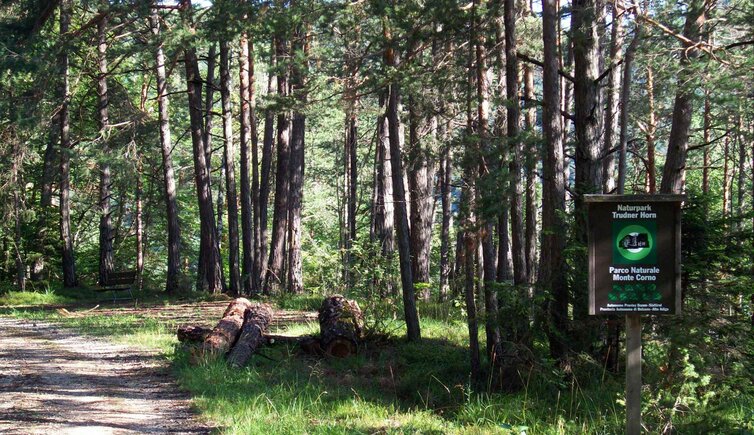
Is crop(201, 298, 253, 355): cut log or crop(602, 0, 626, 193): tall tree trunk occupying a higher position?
crop(602, 0, 626, 193): tall tree trunk

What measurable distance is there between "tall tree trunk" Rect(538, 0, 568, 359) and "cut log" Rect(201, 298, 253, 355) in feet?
16.7

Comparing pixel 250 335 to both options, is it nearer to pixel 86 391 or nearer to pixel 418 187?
pixel 86 391

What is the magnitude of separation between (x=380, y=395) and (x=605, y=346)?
3.04 meters

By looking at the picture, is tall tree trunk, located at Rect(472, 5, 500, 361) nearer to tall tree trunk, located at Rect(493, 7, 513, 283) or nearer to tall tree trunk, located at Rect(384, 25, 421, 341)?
tall tree trunk, located at Rect(493, 7, 513, 283)

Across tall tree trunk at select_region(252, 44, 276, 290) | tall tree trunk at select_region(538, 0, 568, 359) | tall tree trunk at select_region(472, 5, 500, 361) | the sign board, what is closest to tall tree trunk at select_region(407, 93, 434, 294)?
tall tree trunk at select_region(472, 5, 500, 361)

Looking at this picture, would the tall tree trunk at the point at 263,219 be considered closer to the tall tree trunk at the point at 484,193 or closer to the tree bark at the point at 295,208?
the tree bark at the point at 295,208

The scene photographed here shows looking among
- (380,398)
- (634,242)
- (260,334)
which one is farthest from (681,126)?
(260,334)

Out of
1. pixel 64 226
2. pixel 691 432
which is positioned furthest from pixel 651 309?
pixel 64 226

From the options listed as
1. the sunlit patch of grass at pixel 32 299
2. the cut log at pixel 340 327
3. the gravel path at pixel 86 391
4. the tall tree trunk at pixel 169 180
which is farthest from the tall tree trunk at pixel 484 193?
the sunlit patch of grass at pixel 32 299

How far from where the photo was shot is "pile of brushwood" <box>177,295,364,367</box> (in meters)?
11.8

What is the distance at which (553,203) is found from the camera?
10008 millimetres

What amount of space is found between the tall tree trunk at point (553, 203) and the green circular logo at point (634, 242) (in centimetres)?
355

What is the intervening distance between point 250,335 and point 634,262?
7.89 meters

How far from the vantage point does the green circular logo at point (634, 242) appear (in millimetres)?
5695
